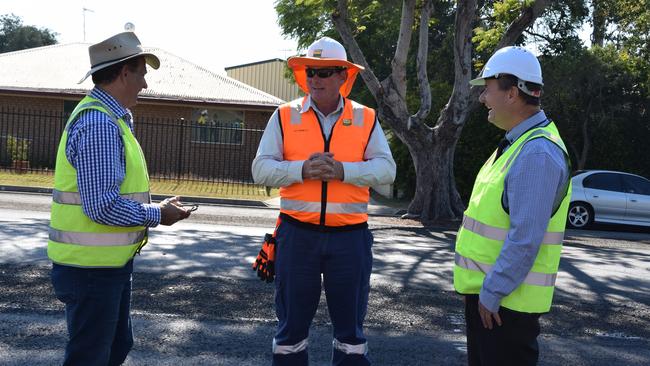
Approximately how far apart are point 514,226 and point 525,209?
0.09 meters

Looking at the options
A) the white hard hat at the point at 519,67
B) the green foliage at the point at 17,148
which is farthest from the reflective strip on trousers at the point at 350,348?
the green foliage at the point at 17,148

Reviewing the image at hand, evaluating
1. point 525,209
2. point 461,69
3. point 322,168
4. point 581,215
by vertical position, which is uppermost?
point 461,69

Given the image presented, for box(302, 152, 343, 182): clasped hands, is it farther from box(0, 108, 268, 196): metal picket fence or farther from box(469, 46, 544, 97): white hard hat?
box(0, 108, 268, 196): metal picket fence

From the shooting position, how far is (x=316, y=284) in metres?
4.09

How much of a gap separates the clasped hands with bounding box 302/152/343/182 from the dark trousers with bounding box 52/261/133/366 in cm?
114

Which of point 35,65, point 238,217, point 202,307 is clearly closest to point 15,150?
point 35,65

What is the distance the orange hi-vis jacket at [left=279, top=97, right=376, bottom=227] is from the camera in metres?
4.06

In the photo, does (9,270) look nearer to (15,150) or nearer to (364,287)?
(364,287)

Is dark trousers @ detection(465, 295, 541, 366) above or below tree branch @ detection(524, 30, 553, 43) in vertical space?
below

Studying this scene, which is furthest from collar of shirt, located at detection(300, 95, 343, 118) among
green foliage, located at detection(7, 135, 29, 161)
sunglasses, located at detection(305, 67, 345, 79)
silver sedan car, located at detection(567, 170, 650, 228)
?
green foliage, located at detection(7, 135, 29, 161)

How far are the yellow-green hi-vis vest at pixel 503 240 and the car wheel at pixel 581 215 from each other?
14.2 m

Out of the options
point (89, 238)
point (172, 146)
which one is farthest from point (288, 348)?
point (172, 146)

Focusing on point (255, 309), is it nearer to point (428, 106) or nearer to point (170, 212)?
point (170, 212)

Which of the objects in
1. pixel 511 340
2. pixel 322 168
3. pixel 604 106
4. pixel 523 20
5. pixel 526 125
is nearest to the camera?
pixel 511 340
